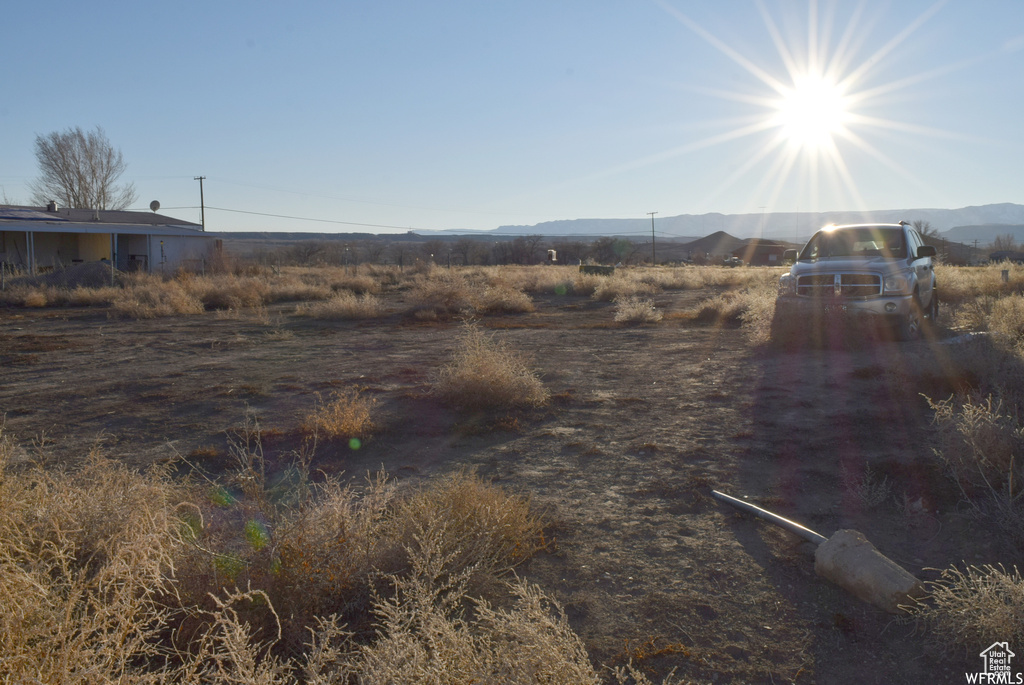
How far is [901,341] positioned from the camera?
35.3 ft

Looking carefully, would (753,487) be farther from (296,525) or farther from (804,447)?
(296,525)

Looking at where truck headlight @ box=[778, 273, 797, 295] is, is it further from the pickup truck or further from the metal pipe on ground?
the metal pipe on ground

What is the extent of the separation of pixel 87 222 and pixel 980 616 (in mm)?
41599

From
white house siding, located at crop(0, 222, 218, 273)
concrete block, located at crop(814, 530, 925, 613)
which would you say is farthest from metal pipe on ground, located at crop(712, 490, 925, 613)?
white house siding, located at crop(0, 222, 218, 273)

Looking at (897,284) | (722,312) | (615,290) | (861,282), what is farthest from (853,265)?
(615,290)

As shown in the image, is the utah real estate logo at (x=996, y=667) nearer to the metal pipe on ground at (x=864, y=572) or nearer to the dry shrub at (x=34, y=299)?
the metal pipe on ground at (x=864, y=572)

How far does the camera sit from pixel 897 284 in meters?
10.6

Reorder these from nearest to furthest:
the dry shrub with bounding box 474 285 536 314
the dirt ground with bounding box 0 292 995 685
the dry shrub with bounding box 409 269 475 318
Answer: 1. the dirt ground with bounding box 0 292 995 685
2. the dry shrub with bounding box 409 269 475 318
3. the dry shrub with bounding box 474 285 536 314

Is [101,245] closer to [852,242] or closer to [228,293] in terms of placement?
[228,293]

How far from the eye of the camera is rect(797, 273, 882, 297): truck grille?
10.7 m

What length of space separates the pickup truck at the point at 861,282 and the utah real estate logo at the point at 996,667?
8.22 m

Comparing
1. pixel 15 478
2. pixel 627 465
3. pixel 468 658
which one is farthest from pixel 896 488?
pixel 15 478

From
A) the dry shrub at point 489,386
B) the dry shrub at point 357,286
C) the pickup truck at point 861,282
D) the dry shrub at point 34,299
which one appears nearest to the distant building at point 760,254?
the dry shrub at point 357,286

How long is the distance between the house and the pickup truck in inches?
1242
